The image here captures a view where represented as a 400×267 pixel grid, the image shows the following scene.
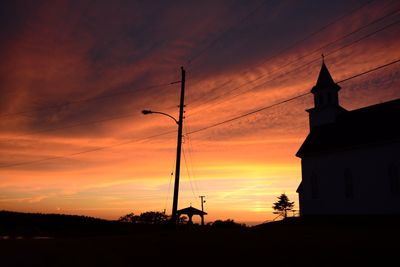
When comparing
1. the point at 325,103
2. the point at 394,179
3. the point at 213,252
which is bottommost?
the point at 213,252

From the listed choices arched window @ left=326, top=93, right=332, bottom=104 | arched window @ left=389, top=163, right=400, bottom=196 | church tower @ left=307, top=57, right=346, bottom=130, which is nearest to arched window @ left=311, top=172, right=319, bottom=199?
church tower @ left=307, top=57, right=346, bottom=130

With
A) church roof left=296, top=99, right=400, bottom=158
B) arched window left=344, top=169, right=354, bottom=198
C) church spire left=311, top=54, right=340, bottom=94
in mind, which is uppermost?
church spire left=311, top=54, right=340, bottom=94

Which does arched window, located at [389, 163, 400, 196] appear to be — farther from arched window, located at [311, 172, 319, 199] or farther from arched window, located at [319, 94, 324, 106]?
arched window, located at [319, 94, 324, 106]

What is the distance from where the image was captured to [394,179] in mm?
31594

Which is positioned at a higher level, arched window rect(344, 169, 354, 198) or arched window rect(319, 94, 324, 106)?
arched window rect(319, 94, 324, 106)

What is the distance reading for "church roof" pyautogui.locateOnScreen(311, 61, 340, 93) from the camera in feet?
146

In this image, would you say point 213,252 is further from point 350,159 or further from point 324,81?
point 324,81

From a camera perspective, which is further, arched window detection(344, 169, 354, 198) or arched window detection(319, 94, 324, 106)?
arched window detection(319, 94, 324, 106)

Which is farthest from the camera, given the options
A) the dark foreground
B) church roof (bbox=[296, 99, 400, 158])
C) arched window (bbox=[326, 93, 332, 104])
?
arched window (bbox=[326, 93, 332, 104])

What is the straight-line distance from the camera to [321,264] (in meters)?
11.7

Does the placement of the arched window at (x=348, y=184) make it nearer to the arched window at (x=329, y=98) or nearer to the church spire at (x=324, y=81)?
the arched window at (x=329, y=98)

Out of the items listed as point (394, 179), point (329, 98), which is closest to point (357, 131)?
point (394, 179)

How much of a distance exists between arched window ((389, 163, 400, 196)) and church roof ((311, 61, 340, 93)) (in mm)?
15093

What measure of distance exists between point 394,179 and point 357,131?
6741mm
